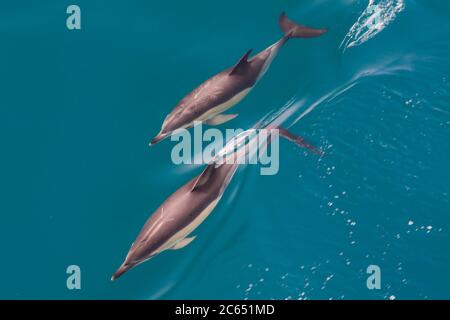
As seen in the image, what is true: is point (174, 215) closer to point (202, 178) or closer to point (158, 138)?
point (202, 178)

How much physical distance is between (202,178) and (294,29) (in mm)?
4045

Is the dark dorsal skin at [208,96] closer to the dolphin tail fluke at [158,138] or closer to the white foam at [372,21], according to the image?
the dolphin tail fluke at [158,138]

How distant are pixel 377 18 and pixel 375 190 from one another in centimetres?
392

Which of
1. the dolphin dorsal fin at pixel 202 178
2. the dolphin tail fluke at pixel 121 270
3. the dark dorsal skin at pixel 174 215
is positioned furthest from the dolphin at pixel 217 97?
the dolphin tail fluke at pixel 121 270

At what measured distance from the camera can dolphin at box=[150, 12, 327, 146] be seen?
1050cm

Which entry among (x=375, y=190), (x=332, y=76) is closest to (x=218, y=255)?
(x=375, y=190)

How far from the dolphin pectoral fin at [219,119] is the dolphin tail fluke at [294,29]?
2048mm

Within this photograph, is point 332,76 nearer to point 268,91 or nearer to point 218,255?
point 268,91

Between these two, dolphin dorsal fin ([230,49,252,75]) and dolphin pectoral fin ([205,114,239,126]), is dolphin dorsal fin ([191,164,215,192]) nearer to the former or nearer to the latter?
dolphin pectoral fin ([205,114,239,126])

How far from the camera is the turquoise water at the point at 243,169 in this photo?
10.0 metres

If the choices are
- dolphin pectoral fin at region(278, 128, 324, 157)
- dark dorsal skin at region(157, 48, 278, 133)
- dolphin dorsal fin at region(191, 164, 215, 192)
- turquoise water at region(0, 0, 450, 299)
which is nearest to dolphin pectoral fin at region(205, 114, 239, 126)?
dark dorsal skin at region(157, 48, 278, 133)

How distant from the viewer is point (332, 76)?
1215cm

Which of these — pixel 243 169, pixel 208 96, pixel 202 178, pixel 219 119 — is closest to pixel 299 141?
pixel 243 169
